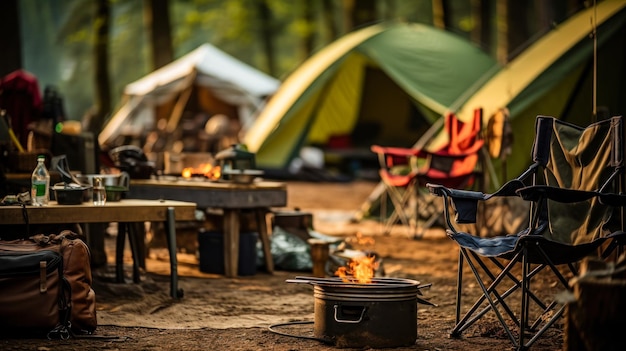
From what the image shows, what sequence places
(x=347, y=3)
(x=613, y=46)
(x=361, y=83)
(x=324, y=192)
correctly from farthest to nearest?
(x=347, y=3)
(x=361, y=83)
(x=324, y=192)
(x=613, y=46)

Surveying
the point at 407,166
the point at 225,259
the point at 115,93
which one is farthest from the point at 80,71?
the point at 225,259

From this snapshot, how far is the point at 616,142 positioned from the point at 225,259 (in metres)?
2.82

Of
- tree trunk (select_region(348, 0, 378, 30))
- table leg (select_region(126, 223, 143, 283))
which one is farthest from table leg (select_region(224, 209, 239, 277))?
tree trunk (select_region(348, 0, 378, 30))

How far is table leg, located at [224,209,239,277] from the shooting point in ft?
21.1

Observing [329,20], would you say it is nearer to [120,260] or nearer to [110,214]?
[120,260]

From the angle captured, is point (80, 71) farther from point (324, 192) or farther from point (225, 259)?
point (225, 259)

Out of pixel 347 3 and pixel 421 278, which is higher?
pixel 347 3

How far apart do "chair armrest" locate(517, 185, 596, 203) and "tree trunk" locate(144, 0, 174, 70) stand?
15.1 m

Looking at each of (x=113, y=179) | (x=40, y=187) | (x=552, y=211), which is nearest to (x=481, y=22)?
(x=113, y=179)

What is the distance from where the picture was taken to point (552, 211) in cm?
476

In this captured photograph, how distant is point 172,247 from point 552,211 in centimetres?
193

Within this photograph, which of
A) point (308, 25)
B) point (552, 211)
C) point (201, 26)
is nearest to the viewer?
point (552, 211)

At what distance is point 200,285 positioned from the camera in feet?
19.9

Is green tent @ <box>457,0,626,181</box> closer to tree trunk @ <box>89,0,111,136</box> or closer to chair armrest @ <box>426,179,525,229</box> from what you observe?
chair armrest @ <box>426,179,525,229</box>
